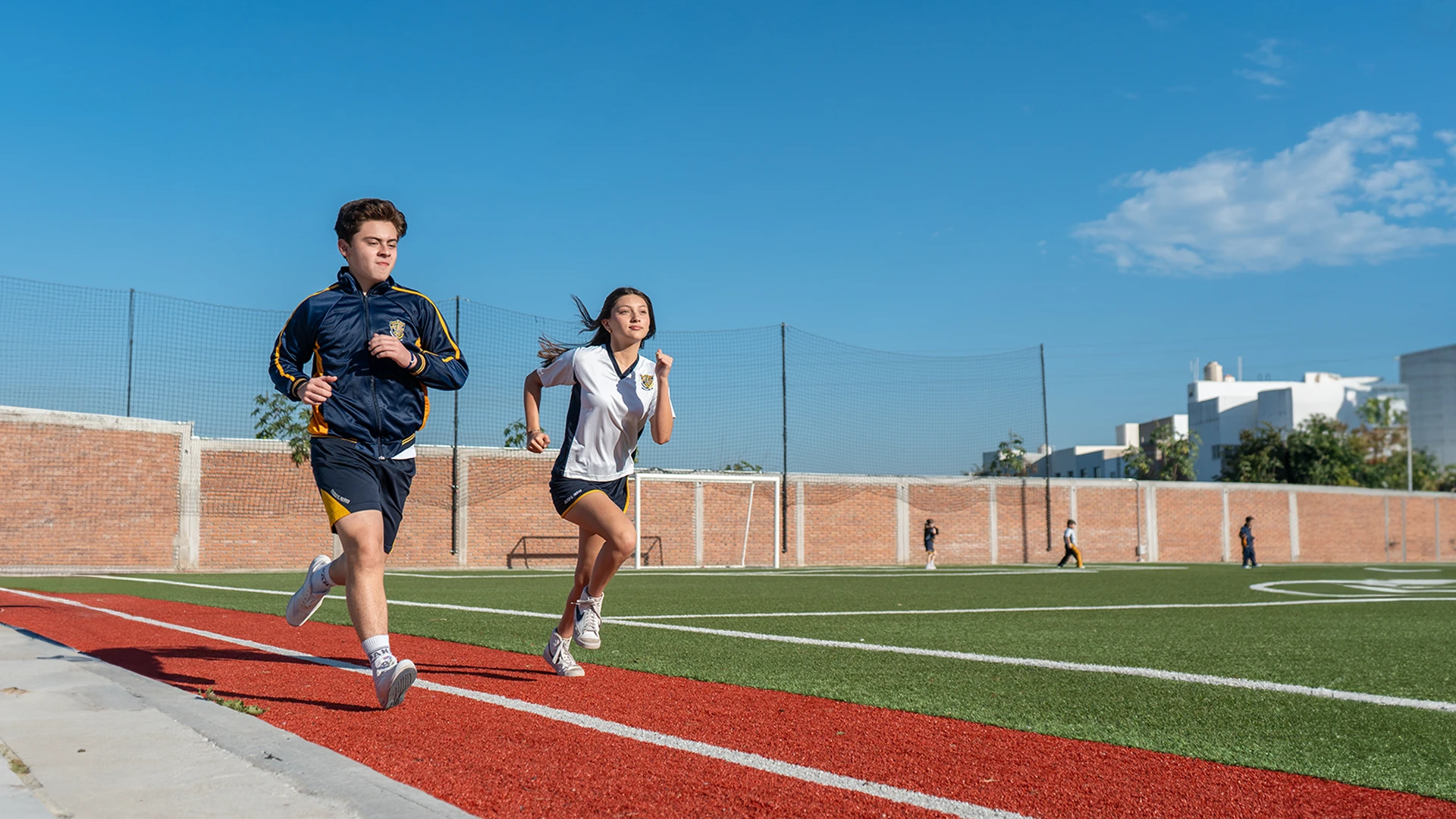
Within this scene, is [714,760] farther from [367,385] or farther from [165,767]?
[367,385]

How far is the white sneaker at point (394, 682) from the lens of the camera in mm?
3938

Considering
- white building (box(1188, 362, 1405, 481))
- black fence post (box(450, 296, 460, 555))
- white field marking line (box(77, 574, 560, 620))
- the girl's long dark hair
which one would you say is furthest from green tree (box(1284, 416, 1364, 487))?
the girl's long dark hair

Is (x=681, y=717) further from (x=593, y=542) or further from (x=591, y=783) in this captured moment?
(x=593, y=542)

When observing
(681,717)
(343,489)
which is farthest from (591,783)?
(343,489)

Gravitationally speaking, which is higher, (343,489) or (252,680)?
(343,489)

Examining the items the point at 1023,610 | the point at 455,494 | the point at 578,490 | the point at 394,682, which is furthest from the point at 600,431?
the point at 455,494

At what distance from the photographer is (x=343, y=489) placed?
420 cm

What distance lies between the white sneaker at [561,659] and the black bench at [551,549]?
26.3 m

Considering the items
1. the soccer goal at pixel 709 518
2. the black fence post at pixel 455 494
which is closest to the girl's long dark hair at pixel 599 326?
the black fence post at pixel 455 494

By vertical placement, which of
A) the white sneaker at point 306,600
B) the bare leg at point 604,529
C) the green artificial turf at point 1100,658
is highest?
the bare leg at point 604,529

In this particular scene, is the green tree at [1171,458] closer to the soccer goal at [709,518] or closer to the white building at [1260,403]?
the white building at [1260,403]

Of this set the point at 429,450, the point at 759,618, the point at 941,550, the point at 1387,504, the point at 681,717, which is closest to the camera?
the point at 681,717

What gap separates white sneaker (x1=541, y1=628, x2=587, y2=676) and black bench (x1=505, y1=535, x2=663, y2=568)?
26305 millimetres

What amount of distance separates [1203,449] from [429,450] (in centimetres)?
10006
